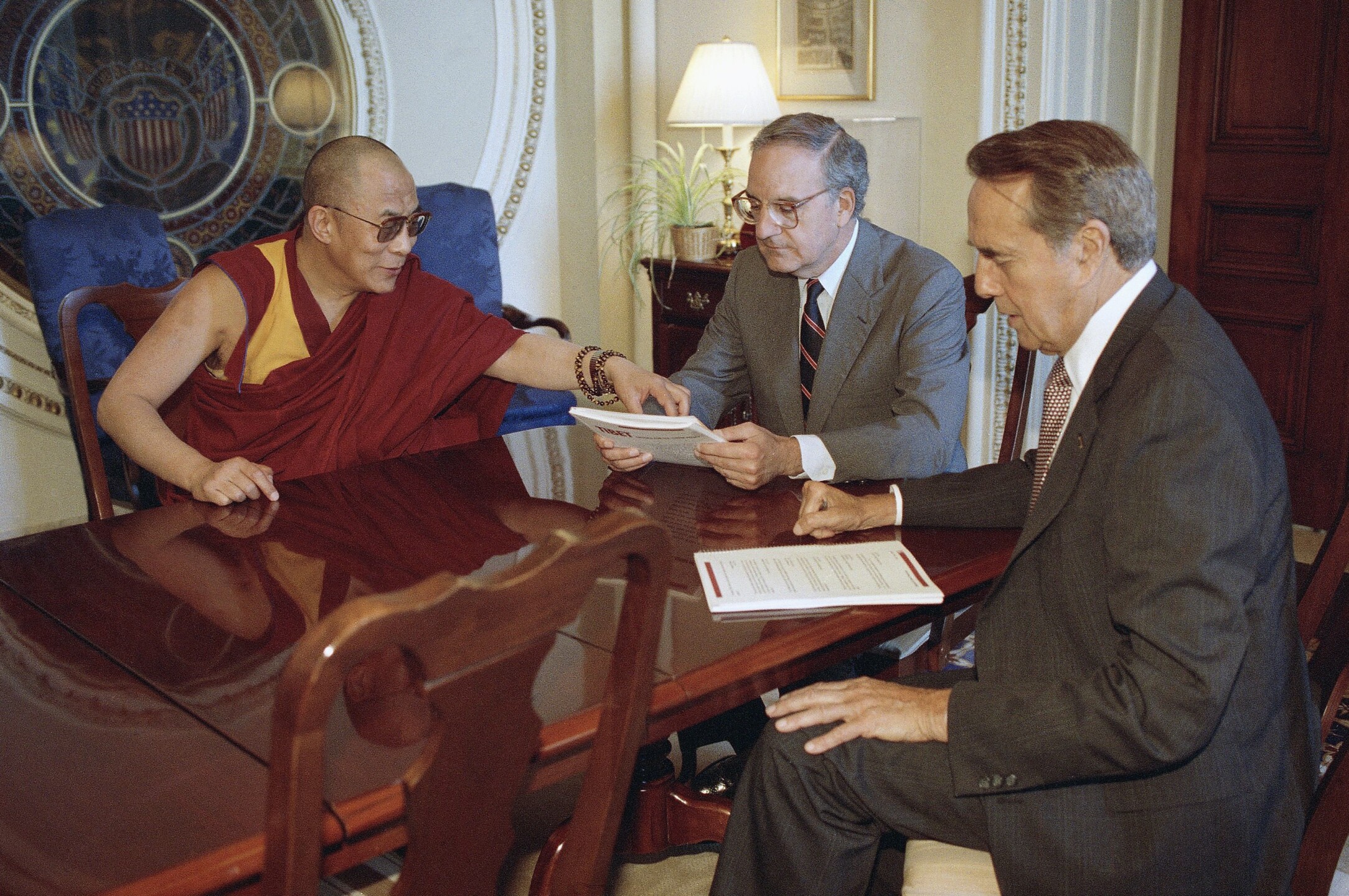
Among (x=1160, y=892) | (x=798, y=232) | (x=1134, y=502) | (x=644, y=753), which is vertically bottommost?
(x=644, y=753)

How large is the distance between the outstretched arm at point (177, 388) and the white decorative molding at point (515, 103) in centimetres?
216

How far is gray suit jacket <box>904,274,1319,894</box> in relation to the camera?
1238mm

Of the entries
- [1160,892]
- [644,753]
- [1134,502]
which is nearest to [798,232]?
[644,753]

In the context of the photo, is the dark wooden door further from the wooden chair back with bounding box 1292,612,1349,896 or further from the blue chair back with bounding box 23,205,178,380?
the blue chair back with bounding box 23,205,178,380

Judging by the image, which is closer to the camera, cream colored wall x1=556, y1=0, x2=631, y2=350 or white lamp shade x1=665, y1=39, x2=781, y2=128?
white lamp shade x1=665, y1=39, x2=781, y2=128

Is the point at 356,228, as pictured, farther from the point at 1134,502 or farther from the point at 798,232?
the point at 1134,502

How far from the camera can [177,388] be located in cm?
245

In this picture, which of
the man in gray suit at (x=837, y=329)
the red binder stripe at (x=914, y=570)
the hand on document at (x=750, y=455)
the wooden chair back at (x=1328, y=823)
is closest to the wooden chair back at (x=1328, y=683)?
the wooden chair back at (x=1328, y=823)

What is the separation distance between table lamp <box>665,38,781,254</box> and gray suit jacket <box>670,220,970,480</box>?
1501mm

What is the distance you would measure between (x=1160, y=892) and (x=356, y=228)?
1.87 meters

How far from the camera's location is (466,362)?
2549 mm

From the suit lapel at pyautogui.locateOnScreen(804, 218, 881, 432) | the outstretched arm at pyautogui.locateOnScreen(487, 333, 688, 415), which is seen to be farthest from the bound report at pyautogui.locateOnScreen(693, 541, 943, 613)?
the outstretched arm at pyautogui.locateOnScreen(487, 333, 688, 415)

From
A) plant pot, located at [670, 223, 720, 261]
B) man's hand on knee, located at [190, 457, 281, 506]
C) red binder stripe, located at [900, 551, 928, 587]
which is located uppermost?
plant pot, located at [670, 223, 720, 261]

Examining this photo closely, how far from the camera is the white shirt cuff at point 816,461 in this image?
6.74 feet
